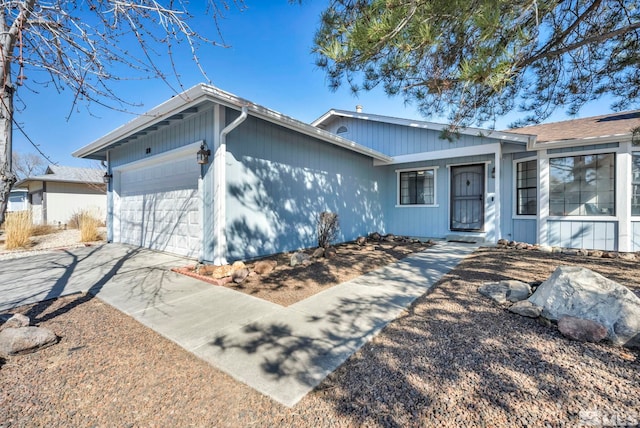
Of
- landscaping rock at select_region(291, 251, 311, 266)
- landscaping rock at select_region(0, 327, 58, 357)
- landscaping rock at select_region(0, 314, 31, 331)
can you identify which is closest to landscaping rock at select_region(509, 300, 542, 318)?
landscaping rock at select_region(291, 251, 311, 266)

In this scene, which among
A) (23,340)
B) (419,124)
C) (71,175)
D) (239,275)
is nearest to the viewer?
(23,340)

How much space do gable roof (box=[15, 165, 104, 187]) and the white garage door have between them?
928cm

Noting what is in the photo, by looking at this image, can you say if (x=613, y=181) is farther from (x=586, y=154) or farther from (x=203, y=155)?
(x=203, y=155)

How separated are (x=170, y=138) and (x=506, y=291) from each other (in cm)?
712

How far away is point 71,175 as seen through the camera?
1625 centimetres

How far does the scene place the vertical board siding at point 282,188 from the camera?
5324mm

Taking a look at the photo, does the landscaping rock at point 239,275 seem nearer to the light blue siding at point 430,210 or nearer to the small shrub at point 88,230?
the light blue siding at point 430,210

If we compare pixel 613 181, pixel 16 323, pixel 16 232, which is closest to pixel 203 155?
pixel 16 323

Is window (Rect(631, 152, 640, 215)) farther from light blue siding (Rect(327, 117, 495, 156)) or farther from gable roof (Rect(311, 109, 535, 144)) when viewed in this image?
light blue siding (Rect(327, 117, 495, 156))

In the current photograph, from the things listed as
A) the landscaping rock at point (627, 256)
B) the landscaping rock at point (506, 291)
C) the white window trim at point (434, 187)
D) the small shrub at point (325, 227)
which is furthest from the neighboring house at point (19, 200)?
the landscaping rock at point (627, 256)

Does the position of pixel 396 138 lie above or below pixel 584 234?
above

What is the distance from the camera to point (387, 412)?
1730 mm

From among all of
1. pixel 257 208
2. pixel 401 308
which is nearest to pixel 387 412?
pixel 401 308

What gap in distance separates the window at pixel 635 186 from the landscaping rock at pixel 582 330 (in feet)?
20.3
